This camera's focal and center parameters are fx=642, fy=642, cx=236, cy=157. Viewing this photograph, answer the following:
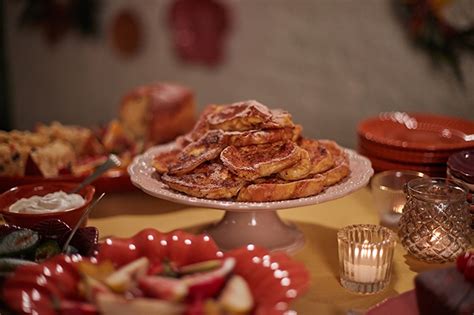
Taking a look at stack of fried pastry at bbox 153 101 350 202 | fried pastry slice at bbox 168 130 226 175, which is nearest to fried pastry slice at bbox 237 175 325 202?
stack of fried pastry at bbox 153 101 350 202

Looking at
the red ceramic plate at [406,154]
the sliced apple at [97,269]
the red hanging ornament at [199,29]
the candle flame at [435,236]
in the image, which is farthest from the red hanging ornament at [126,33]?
the sliced apple at [97,269]

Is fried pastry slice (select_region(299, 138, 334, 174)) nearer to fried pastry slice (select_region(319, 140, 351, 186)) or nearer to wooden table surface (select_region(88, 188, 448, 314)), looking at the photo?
fried pastry slice (select_region(319, 140, 351, 186))

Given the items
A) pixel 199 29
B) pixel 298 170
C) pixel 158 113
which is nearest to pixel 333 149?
pixel 298 170

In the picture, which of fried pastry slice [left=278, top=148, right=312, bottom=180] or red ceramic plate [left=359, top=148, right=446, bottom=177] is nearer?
fried pastry slice [left=278, top=148, right=312, bottom=180]

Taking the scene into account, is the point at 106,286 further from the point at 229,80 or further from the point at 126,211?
the point at 229,80

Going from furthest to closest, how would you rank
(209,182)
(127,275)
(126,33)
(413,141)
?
(126,33), (413,141), (209,182), (127,275)

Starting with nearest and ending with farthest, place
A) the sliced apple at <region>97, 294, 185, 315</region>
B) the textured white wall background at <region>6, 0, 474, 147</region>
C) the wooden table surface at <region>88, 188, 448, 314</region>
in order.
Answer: the sliced apple at <region>97, 294, 185, 315</region> < the wooden table surface at <region>88, 188, 448, 314</region> < the textured white wall background at <region>6, 0, 474, 147</region>

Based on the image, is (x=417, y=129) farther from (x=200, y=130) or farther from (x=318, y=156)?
(x=200, y=130)
